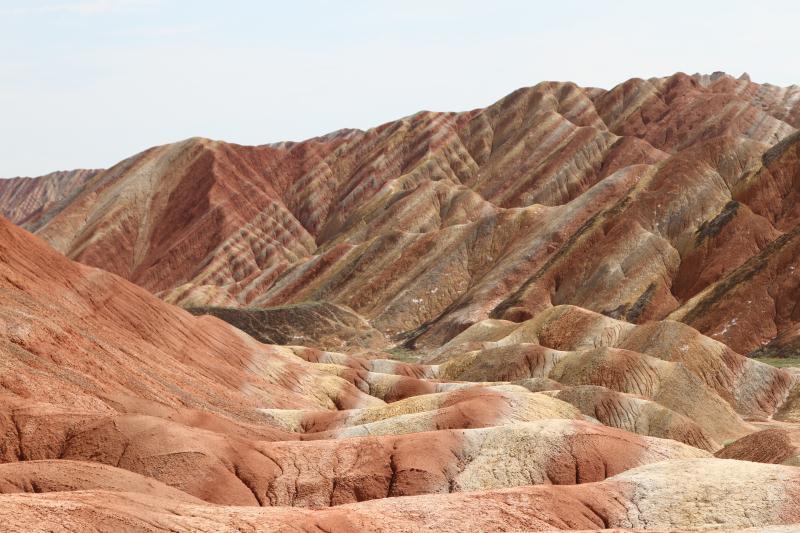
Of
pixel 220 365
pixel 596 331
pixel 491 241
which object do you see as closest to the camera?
pixel 220 365

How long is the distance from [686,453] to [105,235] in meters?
154

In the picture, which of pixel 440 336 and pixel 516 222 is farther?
pixel 516 222

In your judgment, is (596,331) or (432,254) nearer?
(596,331)

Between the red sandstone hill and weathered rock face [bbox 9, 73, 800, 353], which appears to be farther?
weathered rock face [bbox 9, 73, 800, 353]

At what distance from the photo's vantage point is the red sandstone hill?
1246 inches

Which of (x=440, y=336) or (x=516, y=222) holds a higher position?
(x=516, y=222)

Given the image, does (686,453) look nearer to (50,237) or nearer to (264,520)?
(264,520)

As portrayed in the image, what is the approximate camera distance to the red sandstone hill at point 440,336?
31656 mm

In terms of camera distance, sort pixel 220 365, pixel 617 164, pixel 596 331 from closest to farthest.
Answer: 1. pixel 220 365
2. pixel 596 331
3. pixel 617 164

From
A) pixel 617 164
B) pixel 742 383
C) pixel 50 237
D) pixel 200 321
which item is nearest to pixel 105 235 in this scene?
pixel 50 237

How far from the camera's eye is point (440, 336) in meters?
116

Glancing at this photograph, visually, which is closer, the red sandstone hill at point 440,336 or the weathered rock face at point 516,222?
the red sandstone hill at point 440,336

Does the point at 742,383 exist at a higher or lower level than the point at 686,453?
higher

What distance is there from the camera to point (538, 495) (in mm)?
30406
